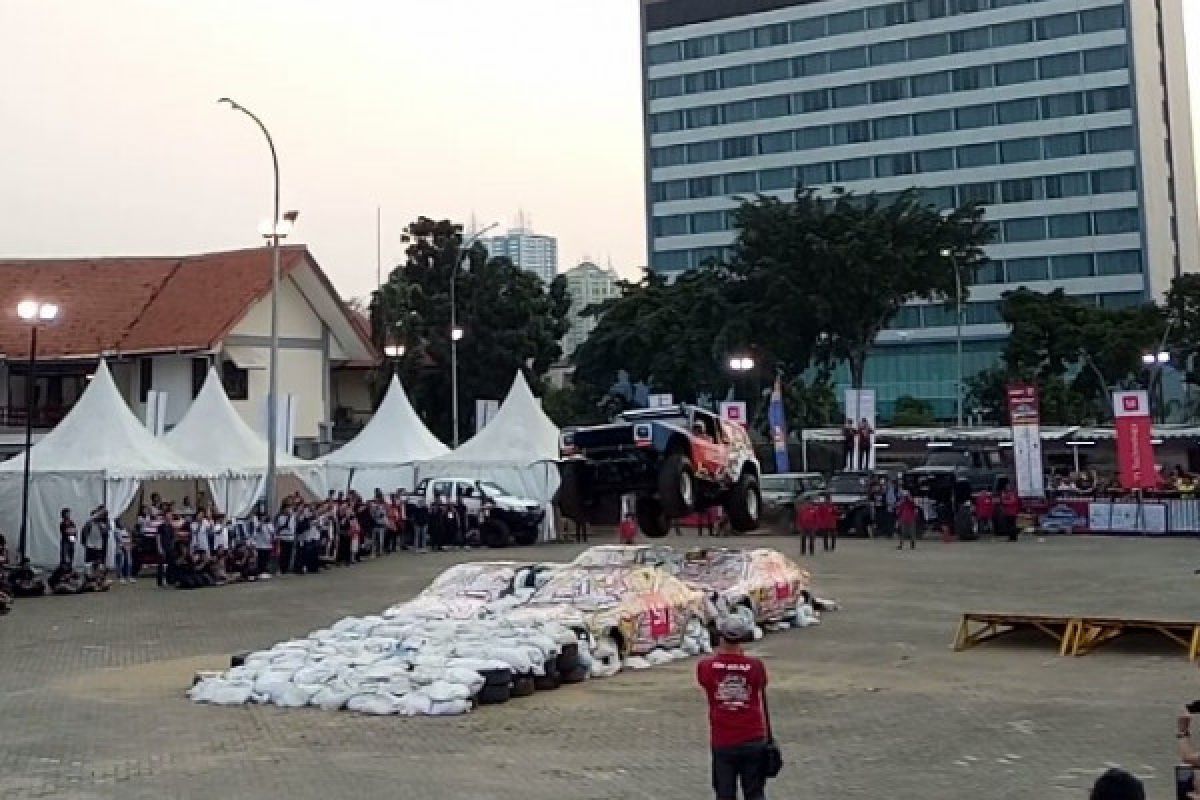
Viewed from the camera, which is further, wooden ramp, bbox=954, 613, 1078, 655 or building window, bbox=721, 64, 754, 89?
building window, bbox=721, 64, 754, 89

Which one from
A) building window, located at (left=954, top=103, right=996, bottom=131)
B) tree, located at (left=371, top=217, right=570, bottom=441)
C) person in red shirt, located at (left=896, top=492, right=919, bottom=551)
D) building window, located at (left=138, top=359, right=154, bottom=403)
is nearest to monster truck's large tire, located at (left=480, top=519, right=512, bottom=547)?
person in red shirt, located at (left=896, top=492, right=919, bottom=551)

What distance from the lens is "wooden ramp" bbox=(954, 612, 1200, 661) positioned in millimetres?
15945

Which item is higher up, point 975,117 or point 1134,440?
point 975,117

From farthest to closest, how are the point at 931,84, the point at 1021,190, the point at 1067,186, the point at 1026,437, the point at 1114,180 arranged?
the point at 931,84, the point at 1021,190, the point at 1067,186, the point at 1114,180, the point at 1026,437

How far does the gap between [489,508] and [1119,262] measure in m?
74.7

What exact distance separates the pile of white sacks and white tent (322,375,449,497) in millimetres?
22298

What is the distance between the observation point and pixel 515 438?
38031 millimetres

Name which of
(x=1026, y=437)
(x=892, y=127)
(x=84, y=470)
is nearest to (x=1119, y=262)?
(x=892, y=127)

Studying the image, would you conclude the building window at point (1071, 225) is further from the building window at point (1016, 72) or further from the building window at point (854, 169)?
the building window at point (854, 169)

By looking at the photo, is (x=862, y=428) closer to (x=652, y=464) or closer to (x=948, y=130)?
(x=652, y=464)

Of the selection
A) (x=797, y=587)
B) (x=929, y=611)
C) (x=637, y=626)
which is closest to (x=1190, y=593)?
(x=929, y=611)

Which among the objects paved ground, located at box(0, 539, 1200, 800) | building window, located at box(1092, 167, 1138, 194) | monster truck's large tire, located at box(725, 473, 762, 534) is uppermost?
building window, located at box(1092, 167, 1138, 194)

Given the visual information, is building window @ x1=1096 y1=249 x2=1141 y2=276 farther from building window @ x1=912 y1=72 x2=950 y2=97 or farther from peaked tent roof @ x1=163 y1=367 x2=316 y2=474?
peaked tent roof @ x1=163 y1=367 x2=316 y2=474

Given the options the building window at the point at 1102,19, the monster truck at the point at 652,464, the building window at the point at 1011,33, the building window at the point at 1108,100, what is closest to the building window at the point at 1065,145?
the building window at the point at 1108,100
